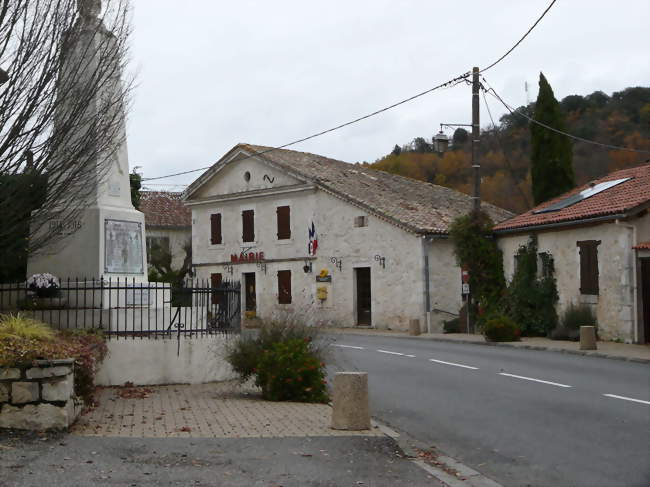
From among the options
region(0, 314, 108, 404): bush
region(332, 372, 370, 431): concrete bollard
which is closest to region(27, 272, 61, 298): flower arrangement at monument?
region(0, 314, 108, 404): bush

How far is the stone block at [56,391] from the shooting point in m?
7.86

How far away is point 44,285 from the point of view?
12.2 m

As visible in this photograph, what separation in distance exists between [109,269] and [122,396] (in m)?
2.78

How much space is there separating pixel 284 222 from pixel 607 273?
16.9 m

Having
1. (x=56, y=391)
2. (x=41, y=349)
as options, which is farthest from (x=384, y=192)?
(x=56, y=391)

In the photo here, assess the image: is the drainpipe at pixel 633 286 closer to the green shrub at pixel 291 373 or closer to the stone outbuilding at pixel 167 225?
the green shrub at pixel 291 373

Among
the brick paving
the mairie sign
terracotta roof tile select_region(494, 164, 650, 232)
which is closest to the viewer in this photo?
the brick paving

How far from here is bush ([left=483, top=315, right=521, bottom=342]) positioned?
895 inches

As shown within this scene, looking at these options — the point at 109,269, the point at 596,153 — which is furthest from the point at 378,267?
the point at 109,269

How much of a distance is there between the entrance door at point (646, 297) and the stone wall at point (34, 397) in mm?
17165

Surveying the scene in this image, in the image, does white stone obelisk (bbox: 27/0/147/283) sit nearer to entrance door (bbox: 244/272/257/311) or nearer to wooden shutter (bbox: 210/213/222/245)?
entrance door (bbox: 244/272/257/311)

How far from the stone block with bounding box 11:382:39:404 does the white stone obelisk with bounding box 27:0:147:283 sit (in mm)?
4419

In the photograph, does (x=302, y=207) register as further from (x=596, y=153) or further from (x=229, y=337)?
(x=229, y=337)

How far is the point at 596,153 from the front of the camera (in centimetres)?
4166
